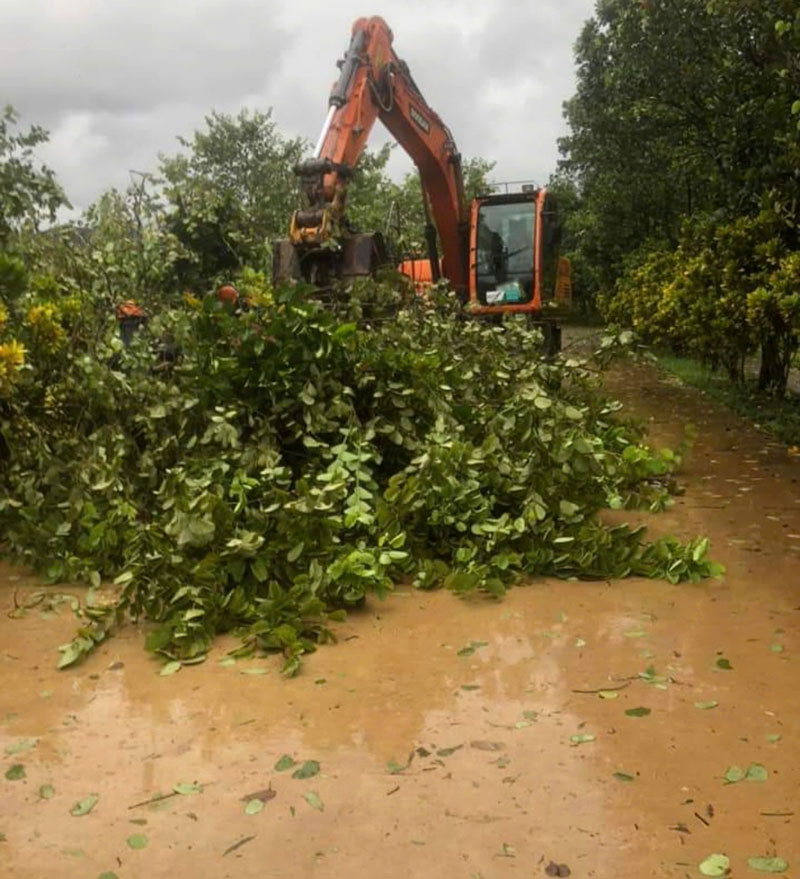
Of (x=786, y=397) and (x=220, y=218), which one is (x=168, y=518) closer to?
(x=220, y=218)

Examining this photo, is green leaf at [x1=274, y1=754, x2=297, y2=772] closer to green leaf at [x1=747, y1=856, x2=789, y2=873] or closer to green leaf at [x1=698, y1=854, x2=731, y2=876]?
green leaf at [x1=698, y1=854, x2=731, y2=876]

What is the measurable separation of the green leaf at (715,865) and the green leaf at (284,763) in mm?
1219

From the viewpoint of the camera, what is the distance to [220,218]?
9.27 metres

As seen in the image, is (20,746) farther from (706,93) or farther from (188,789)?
(706,93)

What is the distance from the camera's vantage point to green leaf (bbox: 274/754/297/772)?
2842mm

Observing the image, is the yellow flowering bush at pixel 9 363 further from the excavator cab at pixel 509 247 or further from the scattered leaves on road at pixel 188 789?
the excavator cab at pixel 509 247

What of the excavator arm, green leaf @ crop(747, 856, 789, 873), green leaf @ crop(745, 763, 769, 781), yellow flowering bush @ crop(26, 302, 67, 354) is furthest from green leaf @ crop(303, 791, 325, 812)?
the excavator arm

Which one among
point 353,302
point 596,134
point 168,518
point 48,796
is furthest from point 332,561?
point 596,134

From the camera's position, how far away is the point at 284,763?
2.87 meters

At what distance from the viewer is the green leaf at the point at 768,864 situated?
7.59ft

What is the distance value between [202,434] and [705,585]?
272cm

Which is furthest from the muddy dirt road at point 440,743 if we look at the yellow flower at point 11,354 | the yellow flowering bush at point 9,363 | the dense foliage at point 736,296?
the dense foliage at point 736,296

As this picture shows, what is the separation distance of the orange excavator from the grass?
7.91ft

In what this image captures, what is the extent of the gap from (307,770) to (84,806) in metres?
0.65
